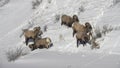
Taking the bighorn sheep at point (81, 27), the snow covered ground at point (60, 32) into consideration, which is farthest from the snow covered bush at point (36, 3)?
the bighorn sheep at point (81, 27)

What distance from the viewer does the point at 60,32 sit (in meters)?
11.5

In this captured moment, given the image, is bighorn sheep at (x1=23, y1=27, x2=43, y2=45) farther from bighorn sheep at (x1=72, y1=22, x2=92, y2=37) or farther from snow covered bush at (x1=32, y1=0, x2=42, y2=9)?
snow covered bush at (x1=32, y1=0, x2=42, y2=9)

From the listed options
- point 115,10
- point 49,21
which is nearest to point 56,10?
point 49,21

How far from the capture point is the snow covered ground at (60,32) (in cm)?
818

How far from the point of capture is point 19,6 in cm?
1630

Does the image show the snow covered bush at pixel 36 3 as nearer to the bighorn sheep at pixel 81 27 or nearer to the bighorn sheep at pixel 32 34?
the bighorn sheep at pixel 32 34

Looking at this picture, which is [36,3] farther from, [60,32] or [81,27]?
[81,27]

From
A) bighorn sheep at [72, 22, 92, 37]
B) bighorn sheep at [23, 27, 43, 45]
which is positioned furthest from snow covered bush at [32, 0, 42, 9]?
bighorn sheep at [72, 22, 92, 37]

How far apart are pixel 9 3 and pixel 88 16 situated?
590 cm

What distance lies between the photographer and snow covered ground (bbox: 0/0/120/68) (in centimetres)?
818

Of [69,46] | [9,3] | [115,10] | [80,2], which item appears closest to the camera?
[69,46]

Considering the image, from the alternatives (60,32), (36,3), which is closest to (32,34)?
(60,32)

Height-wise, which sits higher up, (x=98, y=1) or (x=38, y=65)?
(x=98, y=1)

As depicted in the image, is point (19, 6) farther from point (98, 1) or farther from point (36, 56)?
point (36, 56)
